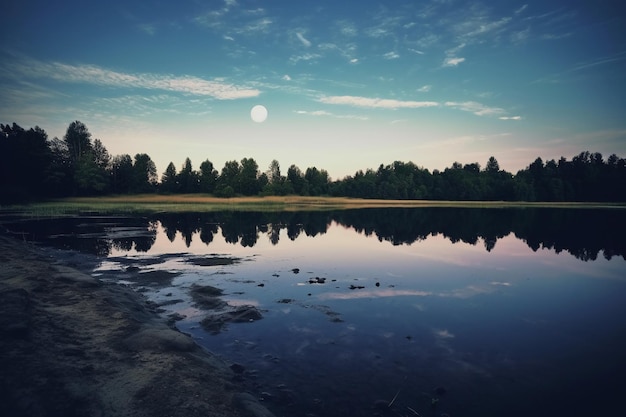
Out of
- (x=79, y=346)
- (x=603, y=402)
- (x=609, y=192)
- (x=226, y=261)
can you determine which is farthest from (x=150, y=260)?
(x=609, y=192)

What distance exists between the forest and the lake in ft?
252

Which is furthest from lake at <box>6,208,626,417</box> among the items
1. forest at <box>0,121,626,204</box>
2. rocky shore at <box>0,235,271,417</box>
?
forest at <box>0,121,626,204</box>

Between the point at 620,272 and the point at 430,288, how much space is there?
17.0m

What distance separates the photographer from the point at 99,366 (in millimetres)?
8289

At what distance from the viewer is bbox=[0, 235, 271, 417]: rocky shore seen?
6.55 m

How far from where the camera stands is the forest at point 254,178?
88.1 metres

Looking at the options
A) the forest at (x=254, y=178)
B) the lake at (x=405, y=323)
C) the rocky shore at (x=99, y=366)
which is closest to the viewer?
the rocky shore at (x=99, y=366)

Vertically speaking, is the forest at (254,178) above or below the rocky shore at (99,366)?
above

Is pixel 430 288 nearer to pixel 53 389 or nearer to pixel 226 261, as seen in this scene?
pixel 226 261

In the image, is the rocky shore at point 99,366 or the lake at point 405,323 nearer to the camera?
the rocky shore at point 99,366

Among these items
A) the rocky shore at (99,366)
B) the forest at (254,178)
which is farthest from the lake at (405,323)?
the forest at (254,178)

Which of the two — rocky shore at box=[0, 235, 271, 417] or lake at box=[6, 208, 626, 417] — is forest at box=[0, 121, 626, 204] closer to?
lake at box=[6, 208, 626, 417]

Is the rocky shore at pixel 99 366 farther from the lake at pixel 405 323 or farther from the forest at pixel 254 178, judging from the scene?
the forest at pixel 254 178

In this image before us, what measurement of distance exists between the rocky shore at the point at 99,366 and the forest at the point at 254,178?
90.6 m
